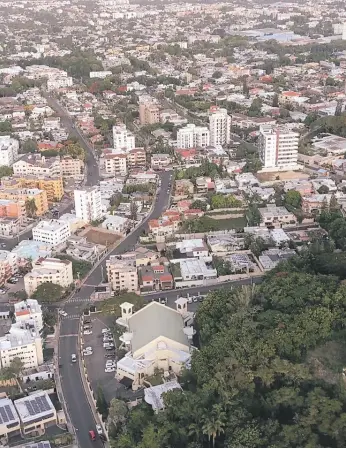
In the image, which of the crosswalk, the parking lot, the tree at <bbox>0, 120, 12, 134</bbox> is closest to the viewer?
the parking lot

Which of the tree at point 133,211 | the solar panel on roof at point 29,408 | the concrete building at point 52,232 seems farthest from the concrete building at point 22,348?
the tree at point 133,211

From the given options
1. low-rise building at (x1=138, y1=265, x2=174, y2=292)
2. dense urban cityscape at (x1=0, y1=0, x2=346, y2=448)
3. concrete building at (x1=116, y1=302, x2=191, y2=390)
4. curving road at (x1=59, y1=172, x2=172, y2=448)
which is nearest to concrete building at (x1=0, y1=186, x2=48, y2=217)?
dense urban cityscape at (x1=0, y1=0, x2=346, y2=448)

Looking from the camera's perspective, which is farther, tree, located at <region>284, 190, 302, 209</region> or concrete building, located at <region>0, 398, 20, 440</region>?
tree, located at <region>284, 190, 302, 209</region>

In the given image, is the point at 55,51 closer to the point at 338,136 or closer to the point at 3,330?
the point at 338,136

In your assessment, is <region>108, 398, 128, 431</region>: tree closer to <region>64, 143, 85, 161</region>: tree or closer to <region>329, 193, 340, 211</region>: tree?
<region>329, 193, 340, 211</region>: tree

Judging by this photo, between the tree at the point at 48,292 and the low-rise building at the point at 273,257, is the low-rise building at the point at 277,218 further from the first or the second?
the tree at the point at 48,292

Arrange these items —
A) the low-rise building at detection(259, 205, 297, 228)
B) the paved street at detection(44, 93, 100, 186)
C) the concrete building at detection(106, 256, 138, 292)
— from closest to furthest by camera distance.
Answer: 1. the concrete building at detection(106, 256, 138, 292)
2. the low-rise building at detection(259, 205, 297, 228)
3. the paved street at detection(44, 93, 100, 186)
